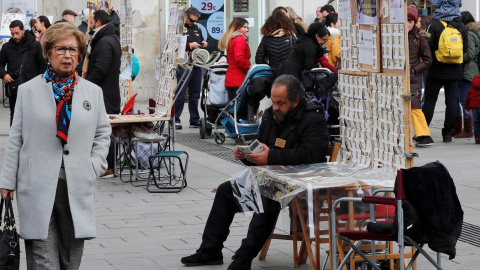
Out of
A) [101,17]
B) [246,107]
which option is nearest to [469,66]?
[246,107]

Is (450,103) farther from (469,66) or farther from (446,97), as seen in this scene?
(469,66)

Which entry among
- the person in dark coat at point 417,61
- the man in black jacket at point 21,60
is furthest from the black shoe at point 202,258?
the man in black jacket at point 21,60

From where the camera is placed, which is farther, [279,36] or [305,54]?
[279,36]

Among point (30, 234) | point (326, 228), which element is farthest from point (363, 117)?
point (30, 234)

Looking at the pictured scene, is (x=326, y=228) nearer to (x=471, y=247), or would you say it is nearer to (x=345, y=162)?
(x=345, y=162)

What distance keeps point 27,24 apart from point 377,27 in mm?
13303

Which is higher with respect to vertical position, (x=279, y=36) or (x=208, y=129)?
(x=279, y=36)

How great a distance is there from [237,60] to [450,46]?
9.65ft

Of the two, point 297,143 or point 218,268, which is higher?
point 297,143

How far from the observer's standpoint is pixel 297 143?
6297 millimetres

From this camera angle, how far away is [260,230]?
20.2ft

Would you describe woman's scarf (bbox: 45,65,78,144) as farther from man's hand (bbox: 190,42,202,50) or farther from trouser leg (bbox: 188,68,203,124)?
trouser leg (bbox: 188,68,203,124)

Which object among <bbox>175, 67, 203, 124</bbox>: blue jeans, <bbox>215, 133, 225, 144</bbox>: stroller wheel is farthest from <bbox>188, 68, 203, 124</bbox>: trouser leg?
<bbox>215, 133, 225, 144</bbox>: stroller wheel

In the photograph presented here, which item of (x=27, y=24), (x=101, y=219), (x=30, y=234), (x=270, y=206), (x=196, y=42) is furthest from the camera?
(x=27, y=24)
